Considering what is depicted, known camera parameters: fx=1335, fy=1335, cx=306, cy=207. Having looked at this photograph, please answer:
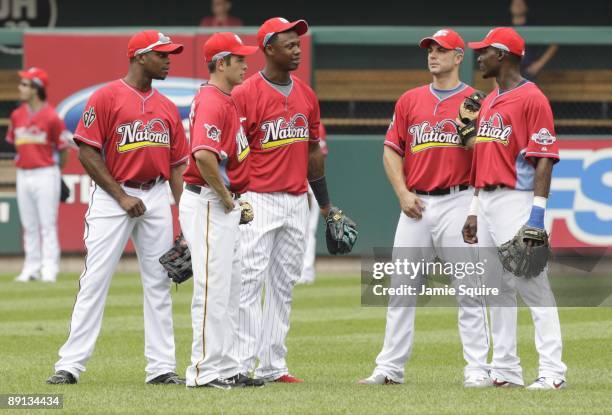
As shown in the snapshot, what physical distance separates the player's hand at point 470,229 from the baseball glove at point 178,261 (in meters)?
1.58

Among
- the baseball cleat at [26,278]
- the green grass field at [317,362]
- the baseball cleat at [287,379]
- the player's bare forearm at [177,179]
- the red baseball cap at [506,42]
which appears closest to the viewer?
the green grass field at [317,362]

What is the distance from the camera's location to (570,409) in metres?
6.56

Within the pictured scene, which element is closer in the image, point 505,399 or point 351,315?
point 505,399

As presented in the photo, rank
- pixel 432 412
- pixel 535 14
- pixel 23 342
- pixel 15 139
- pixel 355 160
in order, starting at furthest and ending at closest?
pixel 535 14
pixel 355 160
pixel 15 139
pixel 23 342
pixel 432 412

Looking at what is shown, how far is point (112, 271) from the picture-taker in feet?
25.5

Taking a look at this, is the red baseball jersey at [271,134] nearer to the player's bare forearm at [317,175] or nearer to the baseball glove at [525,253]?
the player's bare forearm at [317,175]

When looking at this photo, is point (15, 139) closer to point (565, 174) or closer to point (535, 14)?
point (565, 174)

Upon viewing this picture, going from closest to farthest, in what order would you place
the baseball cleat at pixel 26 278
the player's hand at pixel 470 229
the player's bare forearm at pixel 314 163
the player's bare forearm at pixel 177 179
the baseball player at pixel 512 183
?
1. the baseball player at pixel 512 183
2. the player's hand at pixel 470 229
3. the player's bare forearm at pixel 177 179
4. the player's bare forearm at pixel 314 163
5. the baseball cleat at pixel 26 278

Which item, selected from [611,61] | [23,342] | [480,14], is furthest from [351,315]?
[480,14]

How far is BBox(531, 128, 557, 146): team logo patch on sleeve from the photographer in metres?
7.25

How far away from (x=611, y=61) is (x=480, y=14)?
3.55m

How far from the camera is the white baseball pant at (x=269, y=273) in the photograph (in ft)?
25.5

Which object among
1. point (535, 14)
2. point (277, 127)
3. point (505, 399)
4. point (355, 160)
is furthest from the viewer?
point (535, 14)

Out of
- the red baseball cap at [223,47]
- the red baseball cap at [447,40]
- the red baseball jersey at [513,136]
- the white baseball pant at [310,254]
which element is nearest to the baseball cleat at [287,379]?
the red baseball jersey at [513,136]
